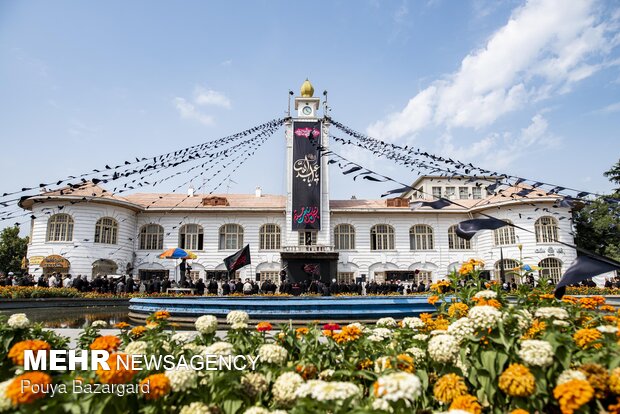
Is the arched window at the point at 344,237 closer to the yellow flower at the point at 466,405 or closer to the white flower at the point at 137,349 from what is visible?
the white flower at the point at 137,349

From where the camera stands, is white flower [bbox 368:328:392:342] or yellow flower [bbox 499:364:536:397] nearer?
yellow flower [bbox 499:364:536:397]

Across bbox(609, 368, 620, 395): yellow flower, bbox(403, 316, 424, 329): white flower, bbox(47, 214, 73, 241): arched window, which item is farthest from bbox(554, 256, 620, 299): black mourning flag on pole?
bbox(47, 214, 73, 241): arched window

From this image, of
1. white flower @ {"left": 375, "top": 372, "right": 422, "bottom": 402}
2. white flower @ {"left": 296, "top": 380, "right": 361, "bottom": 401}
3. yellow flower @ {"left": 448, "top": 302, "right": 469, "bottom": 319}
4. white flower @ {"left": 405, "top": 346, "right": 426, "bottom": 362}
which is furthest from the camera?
yellow flower @ {"left": 448, "top": 302, "right": 469, "bottom": 319}

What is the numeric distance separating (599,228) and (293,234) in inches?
1225

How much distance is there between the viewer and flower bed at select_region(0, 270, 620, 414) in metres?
2.50

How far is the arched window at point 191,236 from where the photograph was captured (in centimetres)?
3247

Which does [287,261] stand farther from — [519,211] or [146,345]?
[146,345]

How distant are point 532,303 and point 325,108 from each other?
30195 mm

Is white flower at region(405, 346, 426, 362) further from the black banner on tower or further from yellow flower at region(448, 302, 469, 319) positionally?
the black banner on tower

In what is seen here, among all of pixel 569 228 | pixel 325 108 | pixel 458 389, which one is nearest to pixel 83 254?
pixel 325 108

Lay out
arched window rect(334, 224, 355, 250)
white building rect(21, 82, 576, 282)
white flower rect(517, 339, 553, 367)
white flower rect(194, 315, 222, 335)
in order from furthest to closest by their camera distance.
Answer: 1. arched window rect(334, 224, 355, 250)
2. white building rect(21, 82, 576, 282)
3. white flower rect(194, 315, 222, 335)
4. white flower rect(517, 339, 553, 367)

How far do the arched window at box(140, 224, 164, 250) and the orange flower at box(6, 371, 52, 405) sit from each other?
31.6m

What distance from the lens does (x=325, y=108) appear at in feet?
110

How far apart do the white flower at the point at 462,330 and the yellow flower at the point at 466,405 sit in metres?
0.73
